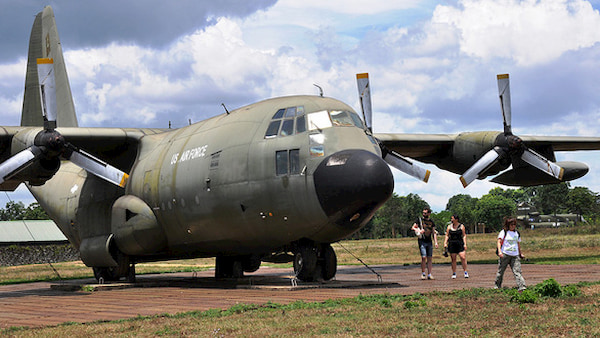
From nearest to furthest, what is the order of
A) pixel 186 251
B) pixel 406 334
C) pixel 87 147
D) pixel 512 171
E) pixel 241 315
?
pixel 406 334 < pixel 241 315 < pixel 186 251 < pixel 87 147 < pixel 512 171

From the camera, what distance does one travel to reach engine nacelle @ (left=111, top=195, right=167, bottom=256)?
708 inches

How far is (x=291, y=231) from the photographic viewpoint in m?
14.6

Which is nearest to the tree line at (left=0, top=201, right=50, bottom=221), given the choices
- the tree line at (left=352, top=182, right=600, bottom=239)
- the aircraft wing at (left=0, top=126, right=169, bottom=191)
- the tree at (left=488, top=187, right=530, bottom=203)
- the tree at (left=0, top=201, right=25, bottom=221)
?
the tree at (left=0, top=201, right=25, bottom=221)

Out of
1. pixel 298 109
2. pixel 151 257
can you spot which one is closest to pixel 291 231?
pixel 298 109

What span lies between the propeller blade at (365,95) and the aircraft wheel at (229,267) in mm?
5551

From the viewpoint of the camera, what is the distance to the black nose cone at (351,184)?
43.5 feet

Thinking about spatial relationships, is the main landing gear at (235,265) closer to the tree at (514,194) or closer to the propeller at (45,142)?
the propeller at (45,142)

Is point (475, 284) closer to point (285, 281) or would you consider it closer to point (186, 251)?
point (285, 281)

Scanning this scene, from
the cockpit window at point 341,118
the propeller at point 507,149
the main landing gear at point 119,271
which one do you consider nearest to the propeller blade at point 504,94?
the propeller at point 507,149

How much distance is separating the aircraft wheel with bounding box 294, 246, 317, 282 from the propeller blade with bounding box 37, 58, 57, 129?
7.34 metres

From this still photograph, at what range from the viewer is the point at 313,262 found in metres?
15.1

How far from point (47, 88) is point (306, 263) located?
8.10 m

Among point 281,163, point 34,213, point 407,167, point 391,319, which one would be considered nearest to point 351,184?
point 281,163

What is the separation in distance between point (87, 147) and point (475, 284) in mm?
12011
